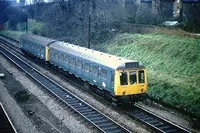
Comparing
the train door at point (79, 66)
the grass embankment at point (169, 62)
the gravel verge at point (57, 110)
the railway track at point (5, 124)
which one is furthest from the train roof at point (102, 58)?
the railway track at point (5, 124)

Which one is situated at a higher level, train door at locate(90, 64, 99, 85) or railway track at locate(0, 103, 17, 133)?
train door at locate(90, 64, 99, 85)

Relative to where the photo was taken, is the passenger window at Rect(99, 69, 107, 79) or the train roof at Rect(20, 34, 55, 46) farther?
the train roof at Rect(20, 34, 55, 46)

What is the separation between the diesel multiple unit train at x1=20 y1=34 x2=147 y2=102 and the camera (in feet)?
56.1

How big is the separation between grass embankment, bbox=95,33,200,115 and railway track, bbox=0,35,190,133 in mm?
2433

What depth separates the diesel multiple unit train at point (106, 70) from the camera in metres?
17.1

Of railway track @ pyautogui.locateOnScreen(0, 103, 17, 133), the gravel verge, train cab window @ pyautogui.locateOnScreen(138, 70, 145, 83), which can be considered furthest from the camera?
train cab window @ pyautogui.locateOnScreen(138, 70, 145, 83)

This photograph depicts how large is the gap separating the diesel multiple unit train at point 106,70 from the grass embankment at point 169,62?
2.69 m

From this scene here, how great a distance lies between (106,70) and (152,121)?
181 inches

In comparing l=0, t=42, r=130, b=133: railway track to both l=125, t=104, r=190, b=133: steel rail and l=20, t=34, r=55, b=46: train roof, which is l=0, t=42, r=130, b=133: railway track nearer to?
l=125, t=104, r=190, b=133: steel rail

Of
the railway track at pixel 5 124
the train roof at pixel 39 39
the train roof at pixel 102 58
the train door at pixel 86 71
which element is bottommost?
the railway track at pixel 5 124

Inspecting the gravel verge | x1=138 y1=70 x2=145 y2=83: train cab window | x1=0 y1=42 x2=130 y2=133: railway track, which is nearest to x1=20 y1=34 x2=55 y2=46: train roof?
x1=0 y1=42 x2=130 y2=133: railway track

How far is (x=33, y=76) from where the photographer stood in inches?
1054

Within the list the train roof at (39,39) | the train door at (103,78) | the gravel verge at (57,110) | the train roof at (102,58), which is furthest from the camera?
the train roof at (39,39)

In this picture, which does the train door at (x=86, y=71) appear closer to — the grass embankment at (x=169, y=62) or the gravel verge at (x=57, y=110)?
the gravel verge at (x=57, y=110)
